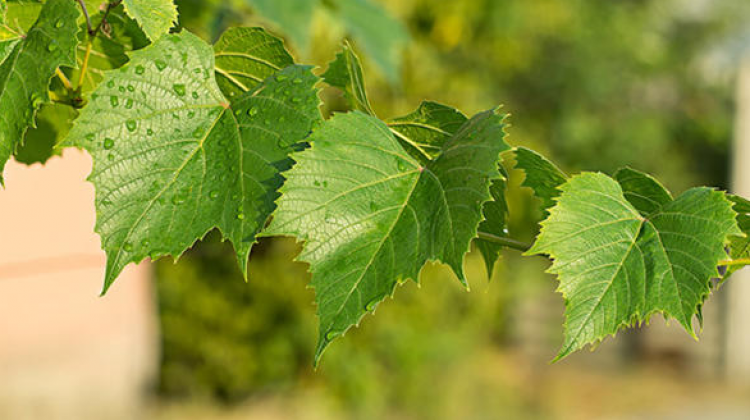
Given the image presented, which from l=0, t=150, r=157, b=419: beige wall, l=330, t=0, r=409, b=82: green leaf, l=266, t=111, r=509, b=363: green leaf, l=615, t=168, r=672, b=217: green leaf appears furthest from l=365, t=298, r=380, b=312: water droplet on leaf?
l=0, t=150, r=157, b=419: beige wall

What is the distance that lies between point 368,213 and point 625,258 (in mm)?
186

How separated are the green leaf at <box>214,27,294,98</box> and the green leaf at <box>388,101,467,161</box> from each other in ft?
0.35

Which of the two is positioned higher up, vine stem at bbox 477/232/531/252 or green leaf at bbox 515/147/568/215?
green leaf at bbox 515/147/568/215

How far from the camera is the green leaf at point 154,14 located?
1.91 feet

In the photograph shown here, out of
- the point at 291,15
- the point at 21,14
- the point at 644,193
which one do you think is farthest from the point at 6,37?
the point at 291,15

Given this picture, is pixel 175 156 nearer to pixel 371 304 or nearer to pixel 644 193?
A: pixel 371 304

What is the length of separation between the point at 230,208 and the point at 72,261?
4798 mm

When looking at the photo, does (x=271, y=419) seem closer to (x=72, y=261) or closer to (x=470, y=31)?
(x=72, y=261)

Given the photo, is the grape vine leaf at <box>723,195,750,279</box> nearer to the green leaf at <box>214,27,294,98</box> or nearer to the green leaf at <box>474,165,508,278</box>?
the green leaf at <box>474,165,508,278</box>

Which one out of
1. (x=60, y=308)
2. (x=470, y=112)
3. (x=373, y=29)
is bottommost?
(x=60, y=308)

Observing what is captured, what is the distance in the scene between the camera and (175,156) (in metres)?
0.57

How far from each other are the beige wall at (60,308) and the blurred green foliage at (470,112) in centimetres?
70

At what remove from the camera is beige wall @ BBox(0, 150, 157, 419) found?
15.2 ft

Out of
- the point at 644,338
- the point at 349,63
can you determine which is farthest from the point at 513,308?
the point at 349,63
